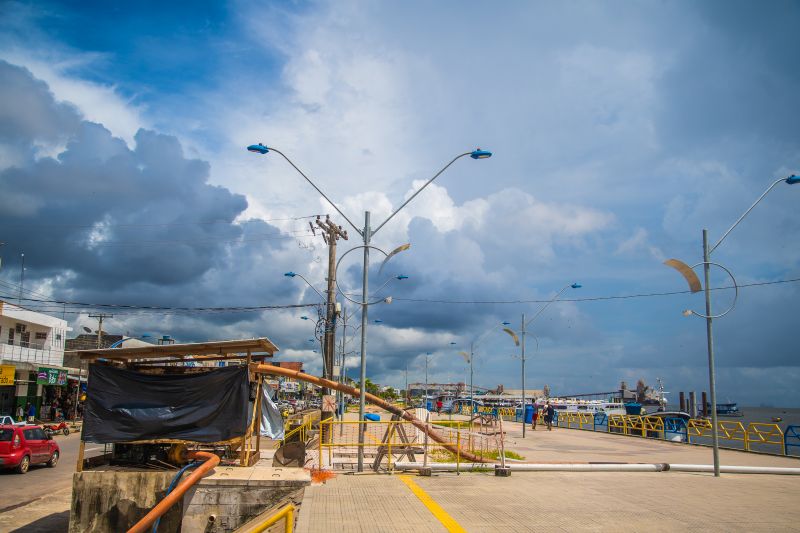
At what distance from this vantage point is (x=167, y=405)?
15.3m

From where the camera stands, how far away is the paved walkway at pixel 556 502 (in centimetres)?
1089

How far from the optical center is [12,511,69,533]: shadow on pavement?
13.5 metres

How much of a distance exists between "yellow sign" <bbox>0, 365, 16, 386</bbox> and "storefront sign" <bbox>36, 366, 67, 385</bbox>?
12.2 ft

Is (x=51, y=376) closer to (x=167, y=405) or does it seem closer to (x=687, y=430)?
(x=167, y=405)

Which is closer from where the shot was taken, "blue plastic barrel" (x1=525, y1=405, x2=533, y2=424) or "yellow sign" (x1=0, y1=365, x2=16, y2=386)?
"yellow sign" (x1=0, y1=365, x2=16, y2=386)

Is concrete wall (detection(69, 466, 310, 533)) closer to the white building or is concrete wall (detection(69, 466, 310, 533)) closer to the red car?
the red car

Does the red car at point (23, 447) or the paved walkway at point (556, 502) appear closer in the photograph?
the paved walkway at point (556, 502)

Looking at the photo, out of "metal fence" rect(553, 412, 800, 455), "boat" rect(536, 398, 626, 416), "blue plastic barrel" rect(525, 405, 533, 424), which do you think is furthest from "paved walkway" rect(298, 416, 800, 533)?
"boat" rect(536, 398, 626, 416)

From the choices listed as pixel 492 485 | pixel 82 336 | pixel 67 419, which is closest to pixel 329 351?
pixel 492 485

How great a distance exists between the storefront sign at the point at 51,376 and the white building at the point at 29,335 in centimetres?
147

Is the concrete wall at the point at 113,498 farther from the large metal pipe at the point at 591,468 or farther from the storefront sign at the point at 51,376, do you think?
the storefront sign at the point at 51,376

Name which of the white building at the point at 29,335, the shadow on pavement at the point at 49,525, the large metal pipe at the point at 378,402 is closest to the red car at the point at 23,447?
the shadow on pavement at the point at 49,525

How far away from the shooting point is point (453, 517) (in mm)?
11336

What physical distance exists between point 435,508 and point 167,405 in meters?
7.22
